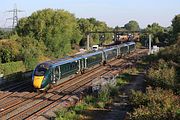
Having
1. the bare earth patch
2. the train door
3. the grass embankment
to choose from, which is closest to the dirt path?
the bare earth patch

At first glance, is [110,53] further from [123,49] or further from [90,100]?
[90,100]

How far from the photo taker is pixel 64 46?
65.4m

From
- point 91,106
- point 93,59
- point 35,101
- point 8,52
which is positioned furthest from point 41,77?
point 93,59

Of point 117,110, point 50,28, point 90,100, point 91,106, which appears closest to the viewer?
point 117,110

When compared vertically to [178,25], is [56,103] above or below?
below

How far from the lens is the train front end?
30078 mm

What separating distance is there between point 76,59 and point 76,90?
7229 mm

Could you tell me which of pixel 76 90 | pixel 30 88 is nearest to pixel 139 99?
pixel 76 90

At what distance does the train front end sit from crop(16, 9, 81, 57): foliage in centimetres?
3101

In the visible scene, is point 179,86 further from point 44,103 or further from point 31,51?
point 31,51

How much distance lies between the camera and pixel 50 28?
206 feet

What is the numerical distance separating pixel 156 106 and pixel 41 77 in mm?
14850

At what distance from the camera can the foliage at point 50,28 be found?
62.3m

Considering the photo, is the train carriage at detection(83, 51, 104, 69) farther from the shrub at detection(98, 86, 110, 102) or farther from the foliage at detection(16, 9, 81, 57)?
the shrub at detection(98, 86, 110, 102)
